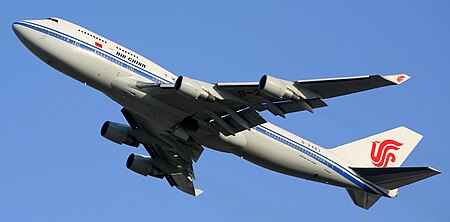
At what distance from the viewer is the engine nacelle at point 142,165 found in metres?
Answer: 49.4

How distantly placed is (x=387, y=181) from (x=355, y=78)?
13.0m

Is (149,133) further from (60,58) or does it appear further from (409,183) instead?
(409,183)

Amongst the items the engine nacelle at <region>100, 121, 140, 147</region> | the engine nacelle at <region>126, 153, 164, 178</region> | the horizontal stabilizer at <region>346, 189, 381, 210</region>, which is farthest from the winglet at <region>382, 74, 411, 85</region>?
the engine nacelle at <region>126, 153, 164, 178</region>

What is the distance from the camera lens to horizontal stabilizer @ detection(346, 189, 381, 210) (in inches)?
1859

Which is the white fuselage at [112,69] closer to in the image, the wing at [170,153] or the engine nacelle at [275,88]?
the wing at [170,153]

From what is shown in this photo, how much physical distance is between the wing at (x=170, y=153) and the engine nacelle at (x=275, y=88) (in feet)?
31.9

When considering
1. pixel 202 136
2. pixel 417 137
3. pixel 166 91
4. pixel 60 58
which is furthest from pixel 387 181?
pixel 60 58

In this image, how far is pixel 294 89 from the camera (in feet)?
121

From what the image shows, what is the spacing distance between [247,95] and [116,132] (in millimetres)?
10787

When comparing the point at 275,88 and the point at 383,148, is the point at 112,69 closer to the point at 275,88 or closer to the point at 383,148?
the point at 275,88

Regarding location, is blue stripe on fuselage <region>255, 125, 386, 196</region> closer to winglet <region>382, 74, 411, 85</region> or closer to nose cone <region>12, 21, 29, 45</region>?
winglet <region>382, 74, 411, 85</region>

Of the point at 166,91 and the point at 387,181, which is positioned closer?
the point at 166,91

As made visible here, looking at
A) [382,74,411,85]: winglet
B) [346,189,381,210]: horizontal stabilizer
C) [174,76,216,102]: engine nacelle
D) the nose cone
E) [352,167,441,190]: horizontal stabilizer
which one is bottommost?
[346,189,381,210]: horizontal stabilizer

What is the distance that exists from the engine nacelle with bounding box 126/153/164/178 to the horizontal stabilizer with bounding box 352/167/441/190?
12567 mm
